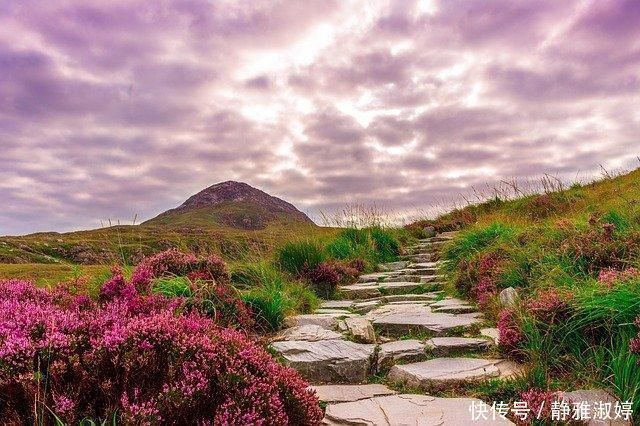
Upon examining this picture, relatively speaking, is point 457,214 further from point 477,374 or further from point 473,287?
point 477,374

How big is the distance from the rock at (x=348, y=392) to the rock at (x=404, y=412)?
203mm

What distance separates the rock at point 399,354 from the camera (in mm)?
5598

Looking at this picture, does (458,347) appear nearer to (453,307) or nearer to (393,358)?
(393,358)

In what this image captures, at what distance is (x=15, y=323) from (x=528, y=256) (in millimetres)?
6812

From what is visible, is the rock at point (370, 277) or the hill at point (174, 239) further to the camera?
the rock at point (370, 277)

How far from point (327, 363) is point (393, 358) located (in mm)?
858

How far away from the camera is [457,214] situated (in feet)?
65.9

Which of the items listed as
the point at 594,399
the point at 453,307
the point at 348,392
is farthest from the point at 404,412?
the point at 453,307

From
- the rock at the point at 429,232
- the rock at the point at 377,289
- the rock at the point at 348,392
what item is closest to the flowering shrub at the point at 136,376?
the rock at the point at 348,392

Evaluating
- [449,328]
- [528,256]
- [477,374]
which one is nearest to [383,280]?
[528,256]

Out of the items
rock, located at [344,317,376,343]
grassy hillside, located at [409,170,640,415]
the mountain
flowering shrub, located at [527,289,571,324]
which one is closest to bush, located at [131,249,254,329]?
rock, located at [344,317,376,343]

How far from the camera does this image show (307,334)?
6.19 meters

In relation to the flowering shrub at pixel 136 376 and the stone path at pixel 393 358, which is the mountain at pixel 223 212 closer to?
the stone path at pixel 393 358

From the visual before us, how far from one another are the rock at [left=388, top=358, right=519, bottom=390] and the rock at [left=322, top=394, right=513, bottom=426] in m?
0.41
